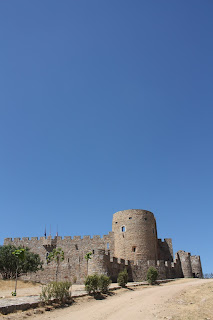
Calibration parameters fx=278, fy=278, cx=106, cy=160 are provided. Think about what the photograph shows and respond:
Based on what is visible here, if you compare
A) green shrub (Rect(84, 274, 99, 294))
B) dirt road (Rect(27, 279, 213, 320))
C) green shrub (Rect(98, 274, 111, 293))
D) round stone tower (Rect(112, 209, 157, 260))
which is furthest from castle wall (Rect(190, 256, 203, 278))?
green shrub (Rect(84, 274, 99, 294))

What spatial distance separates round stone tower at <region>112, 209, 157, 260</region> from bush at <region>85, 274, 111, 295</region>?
13954 millimetres

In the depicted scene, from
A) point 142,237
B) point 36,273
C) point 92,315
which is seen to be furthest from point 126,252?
point 92,315

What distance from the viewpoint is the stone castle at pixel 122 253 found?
25.0m

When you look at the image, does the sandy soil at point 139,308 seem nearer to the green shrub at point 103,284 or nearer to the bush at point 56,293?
the bush at point 56,293

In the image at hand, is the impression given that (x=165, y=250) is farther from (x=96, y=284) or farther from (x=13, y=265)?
(x=96, y=284)

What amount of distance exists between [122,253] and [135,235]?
255 centimetres

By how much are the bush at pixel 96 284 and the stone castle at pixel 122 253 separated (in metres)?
5.27

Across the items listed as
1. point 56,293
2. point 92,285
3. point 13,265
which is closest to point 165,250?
point 13,265

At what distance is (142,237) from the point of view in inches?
1271

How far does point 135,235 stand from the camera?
32312 millimetres

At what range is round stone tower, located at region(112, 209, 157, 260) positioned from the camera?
31.8 meters

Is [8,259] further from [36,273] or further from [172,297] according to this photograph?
[172,297]

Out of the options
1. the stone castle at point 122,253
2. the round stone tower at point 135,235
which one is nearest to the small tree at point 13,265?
the stone castle at point 122,253

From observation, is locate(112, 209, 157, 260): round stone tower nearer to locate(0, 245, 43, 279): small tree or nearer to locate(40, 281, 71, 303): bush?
locate(0, 245, 43, 279): small tree
